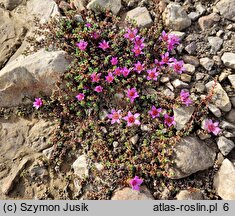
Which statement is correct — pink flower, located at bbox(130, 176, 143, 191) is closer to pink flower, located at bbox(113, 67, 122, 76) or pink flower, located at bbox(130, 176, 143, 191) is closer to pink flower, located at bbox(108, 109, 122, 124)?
pink flower, located at bbox(108, 109, 122, 124)

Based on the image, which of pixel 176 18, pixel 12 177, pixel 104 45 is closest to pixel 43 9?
pixel 104 45

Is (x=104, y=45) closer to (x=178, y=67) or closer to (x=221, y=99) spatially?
(x=178, y=67)

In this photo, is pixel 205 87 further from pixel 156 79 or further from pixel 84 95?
pixel 84 95

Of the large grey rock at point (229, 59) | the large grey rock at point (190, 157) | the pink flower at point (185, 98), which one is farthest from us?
the large grey rock at point (229, 59)

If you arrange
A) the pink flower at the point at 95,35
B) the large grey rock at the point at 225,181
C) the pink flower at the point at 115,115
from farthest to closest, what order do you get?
the pink flower at the point at 95,35 < the pink flower at the point at 115,115 < the large grey rock at the point at 225,181

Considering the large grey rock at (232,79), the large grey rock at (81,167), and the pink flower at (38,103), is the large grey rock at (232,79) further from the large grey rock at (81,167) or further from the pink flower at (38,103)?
the pink flower at (38,103)

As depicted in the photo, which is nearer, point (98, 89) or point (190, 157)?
point (190, 157)

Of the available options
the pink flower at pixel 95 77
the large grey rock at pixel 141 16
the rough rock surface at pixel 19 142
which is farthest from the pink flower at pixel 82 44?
the rough rock surface at pixel 19 142
